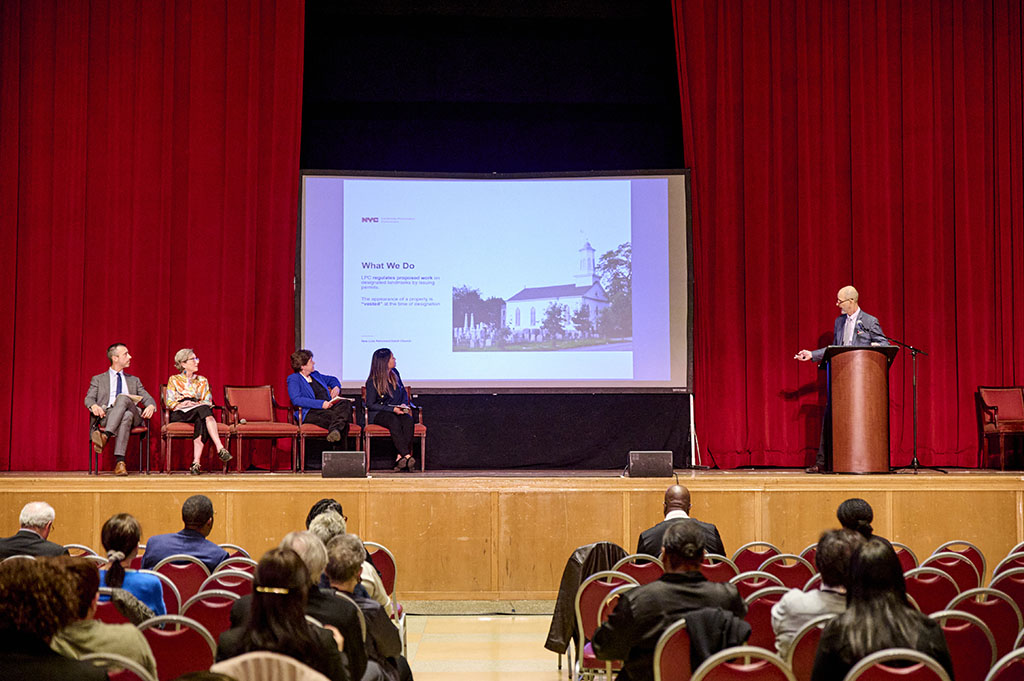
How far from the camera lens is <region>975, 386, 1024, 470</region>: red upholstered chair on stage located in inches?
332

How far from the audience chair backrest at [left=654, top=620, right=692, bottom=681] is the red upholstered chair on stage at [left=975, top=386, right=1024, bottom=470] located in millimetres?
6426

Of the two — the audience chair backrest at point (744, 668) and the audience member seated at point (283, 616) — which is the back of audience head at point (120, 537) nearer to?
the audience member seated at point (283, 616)

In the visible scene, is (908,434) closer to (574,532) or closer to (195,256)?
(574,532)

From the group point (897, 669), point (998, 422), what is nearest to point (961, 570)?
point (897, 669)

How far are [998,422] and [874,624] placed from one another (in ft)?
21.4

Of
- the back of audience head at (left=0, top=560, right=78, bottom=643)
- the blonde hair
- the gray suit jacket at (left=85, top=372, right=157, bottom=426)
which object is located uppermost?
the blonde hair

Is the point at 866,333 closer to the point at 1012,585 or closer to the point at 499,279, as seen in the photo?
the point at 499,279

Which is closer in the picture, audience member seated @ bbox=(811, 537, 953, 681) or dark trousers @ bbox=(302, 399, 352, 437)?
audience member seated @ bbox=(811, 537, 953, 681)

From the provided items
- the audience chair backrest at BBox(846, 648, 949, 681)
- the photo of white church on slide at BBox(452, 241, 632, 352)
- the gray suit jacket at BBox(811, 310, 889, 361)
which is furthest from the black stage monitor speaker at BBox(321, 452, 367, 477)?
the audience chair backrest at BBox(846, 648, 949, 681)

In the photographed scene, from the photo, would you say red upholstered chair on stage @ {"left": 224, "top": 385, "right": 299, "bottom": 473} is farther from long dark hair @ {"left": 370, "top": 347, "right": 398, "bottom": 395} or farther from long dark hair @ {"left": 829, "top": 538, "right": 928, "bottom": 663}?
long dark hair @ {"left": 829, "top": 538, "right": 928, "bottom": 663}

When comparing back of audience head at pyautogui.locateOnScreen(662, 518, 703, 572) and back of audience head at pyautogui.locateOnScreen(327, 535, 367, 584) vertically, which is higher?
back of audience head at pyautogui.locateOnScreen(662, 518, 703, 572)

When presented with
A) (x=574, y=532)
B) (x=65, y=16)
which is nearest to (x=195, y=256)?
(x=65, y=16)

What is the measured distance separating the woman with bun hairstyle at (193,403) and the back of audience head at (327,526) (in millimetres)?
4048

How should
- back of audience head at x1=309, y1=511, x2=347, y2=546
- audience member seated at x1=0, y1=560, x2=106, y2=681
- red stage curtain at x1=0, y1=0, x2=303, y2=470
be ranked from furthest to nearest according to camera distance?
red stage curtain at x1=0, y1=0, x2=303, y2=470 < back of audience head at x1=309, y1=511, x2=347, y2=546 < audience member seated at x1=0, y1=560, x2=106, y2=681
